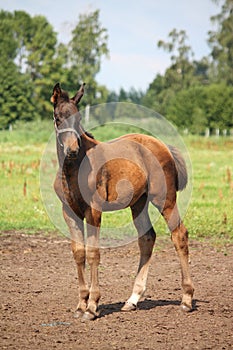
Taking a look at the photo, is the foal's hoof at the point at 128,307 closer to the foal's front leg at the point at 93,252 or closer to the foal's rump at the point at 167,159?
the foal's front leg at the point at 93,252

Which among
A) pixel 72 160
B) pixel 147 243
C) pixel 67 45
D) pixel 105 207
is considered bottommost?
pixel 147 243

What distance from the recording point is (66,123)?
233 inches

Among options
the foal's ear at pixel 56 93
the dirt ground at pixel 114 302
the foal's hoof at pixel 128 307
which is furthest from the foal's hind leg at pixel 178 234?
the foal's ear at pixel 56 93

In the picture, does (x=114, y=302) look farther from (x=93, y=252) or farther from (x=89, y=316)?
(x=93, y=252)

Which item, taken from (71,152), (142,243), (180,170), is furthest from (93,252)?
(180,170)

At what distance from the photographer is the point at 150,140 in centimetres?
719

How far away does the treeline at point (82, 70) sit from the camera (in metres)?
56.1

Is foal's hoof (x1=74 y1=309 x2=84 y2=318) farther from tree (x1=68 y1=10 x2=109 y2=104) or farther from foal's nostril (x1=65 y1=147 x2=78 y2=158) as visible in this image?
tree (x1=68 y1=10 x2=109 y2=104)

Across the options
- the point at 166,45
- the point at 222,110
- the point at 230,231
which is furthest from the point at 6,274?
the point at 166,45

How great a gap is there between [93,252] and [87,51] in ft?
170

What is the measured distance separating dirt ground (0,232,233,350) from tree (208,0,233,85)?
51.8 m

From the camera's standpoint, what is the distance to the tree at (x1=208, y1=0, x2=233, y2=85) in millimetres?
59531

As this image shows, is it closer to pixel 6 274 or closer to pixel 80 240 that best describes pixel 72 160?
pixel 80 240

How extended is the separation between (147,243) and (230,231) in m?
5.37
